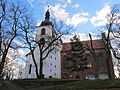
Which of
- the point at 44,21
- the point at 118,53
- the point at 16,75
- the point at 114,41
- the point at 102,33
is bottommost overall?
the point at 16,75

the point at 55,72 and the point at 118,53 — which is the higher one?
the point at 118,53

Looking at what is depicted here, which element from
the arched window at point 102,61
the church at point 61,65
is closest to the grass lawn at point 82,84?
the church at point 61,65

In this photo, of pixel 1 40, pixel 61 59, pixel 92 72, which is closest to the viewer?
pixel 1 40

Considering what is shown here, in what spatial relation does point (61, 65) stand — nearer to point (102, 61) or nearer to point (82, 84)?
point (102, 61)

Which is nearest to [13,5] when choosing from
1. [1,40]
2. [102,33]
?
[1,40]

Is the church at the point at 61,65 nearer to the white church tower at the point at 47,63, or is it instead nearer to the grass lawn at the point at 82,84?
the white church tower at the point at 47,63

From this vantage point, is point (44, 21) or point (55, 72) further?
point (44, 21)

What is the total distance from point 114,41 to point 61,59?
79.8 feet

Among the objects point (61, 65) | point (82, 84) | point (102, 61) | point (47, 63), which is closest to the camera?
point (82, 84)

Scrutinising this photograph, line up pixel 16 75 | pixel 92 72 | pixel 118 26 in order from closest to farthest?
pixel 118 26 → pixel 92 72 → pixel 16 75

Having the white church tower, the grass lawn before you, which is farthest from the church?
the grass lawn

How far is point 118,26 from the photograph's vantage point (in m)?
25.5

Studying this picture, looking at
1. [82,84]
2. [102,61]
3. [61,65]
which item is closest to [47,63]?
[61,65]

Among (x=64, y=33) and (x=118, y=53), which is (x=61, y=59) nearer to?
(x=64, y=33)
